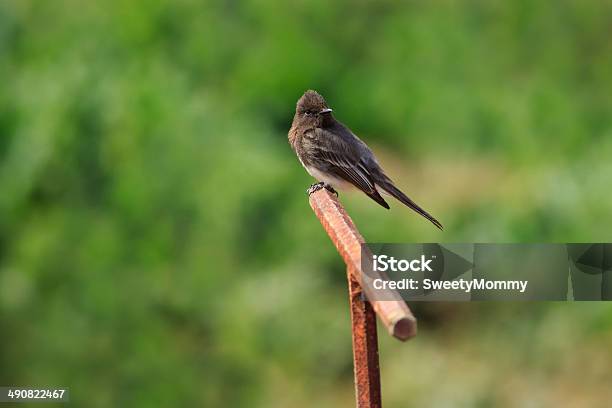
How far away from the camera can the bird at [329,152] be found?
553cm

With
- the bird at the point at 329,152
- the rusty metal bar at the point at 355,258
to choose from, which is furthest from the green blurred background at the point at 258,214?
the rusty metal bar at the point at 355,258

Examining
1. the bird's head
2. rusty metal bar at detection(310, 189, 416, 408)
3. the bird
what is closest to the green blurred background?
the bird

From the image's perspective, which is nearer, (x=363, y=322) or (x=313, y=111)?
(x=363, y=322)

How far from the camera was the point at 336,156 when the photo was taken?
5594mm

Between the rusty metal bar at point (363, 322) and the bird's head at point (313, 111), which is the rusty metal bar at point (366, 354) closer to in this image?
the rusty metal bar at point (363, 322)

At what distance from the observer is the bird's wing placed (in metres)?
5.56

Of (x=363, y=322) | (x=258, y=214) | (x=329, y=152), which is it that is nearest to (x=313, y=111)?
(x=329, y=152)

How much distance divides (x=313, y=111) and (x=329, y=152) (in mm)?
204

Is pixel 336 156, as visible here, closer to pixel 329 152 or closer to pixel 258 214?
pixel 329 152

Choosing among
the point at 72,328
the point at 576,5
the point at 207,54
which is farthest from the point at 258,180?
the point at 576,5

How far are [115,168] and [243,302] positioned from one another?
1358 mm

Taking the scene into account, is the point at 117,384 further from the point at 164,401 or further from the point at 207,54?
the point at 207,54

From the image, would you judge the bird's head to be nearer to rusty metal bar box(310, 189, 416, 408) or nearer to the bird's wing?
the bird's wing

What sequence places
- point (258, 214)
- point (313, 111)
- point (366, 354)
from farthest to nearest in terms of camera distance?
point (258, 214) → point (313, 111) → point (366, 354)
